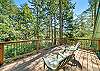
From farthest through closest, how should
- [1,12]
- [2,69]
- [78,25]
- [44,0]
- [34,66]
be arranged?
[78,25] → [44,0] → [1,12] → [34,66] → [2,69]

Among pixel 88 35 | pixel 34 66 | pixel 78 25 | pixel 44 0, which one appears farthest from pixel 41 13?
pixel 34 66

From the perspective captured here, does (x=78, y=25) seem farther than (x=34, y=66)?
Yes

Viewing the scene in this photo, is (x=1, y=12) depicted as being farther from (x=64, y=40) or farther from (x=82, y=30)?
(x=82, y=30)

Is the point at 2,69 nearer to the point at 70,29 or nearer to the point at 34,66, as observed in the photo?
the point at 34,66

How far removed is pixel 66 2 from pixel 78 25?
13.2ft

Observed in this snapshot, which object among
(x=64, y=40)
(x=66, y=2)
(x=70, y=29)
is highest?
(x=66, y=2)

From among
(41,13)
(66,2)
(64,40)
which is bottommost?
(64,40)

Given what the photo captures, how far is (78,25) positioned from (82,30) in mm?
1015

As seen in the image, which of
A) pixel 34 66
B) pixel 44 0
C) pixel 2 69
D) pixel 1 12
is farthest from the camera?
pixel 44 0

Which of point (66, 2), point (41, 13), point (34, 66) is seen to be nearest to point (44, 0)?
point (41, 13)

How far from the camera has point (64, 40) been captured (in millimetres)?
11094

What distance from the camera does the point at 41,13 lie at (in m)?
18.5

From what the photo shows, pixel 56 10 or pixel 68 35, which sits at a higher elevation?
pixel 56 10

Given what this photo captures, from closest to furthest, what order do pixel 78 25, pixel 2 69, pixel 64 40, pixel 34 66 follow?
pixel 2 69
pixel 34 66
pixel 64 40
pixel 78 25
